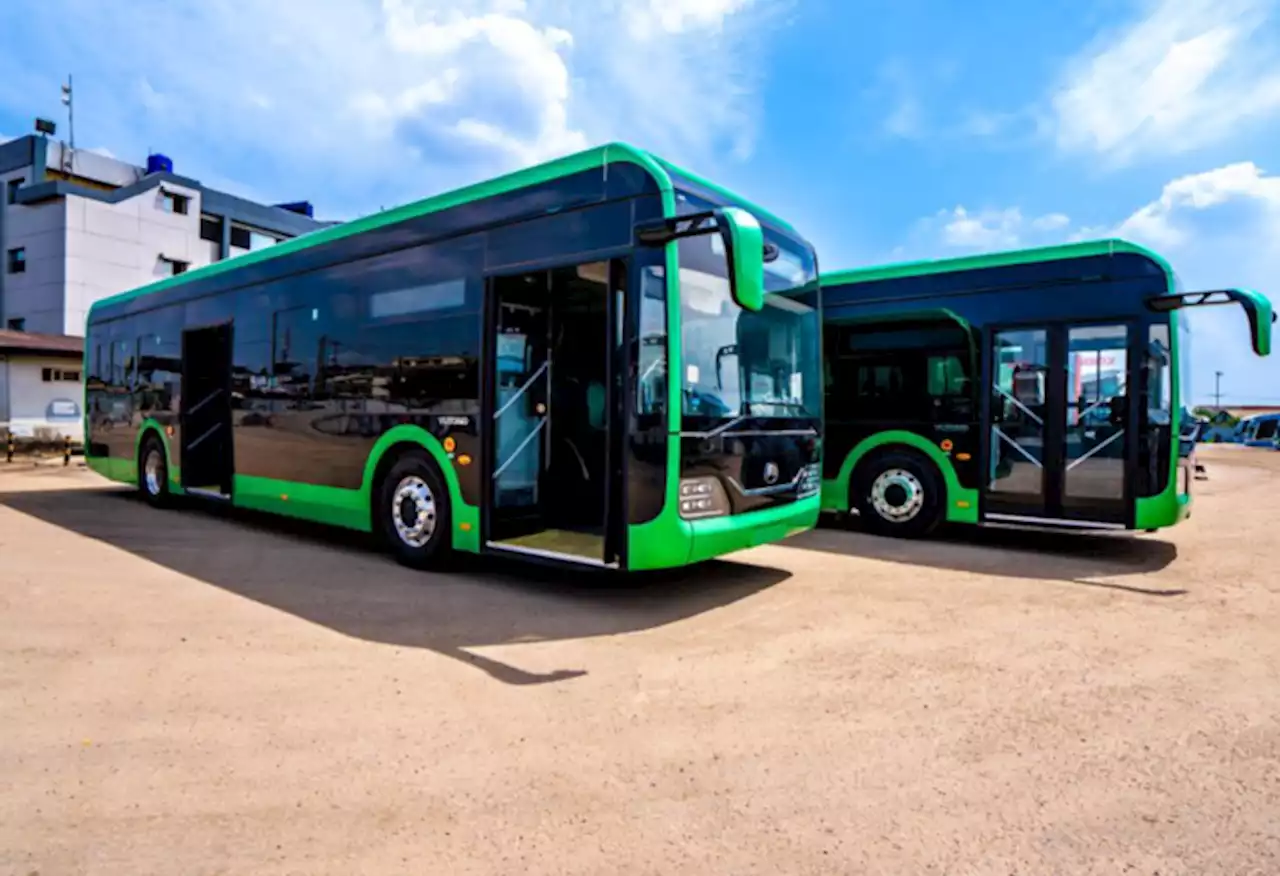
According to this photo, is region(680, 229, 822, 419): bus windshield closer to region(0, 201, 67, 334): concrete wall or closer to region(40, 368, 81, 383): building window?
region(40, 368, 81, 383): building window

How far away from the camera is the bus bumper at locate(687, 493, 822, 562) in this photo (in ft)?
18.2

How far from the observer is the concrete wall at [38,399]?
77.3 ft

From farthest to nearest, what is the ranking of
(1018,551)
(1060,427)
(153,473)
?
(153,473), (1018,551), (1060,427)

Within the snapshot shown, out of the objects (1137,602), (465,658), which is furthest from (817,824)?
→ (1137,602)

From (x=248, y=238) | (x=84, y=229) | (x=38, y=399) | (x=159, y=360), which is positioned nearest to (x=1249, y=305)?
(x=159, y=360)

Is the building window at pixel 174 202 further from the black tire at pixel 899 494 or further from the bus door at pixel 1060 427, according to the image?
the bus door at pixel 1060 427

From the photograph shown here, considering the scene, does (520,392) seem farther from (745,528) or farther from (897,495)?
(897,495)

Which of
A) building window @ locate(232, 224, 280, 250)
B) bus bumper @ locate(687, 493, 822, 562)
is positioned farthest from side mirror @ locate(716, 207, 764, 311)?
building window @ locate(232, 224, 280, 250)

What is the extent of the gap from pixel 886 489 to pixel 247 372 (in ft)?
25.2

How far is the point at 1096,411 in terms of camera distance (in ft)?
27.0

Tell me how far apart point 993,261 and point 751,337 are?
4.25 m

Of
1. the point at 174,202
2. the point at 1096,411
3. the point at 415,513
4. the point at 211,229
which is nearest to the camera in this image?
the point at 415,513

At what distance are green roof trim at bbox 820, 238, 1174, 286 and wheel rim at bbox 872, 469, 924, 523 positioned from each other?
94.5 inches

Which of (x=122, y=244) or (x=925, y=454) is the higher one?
(x=122, y=244)
